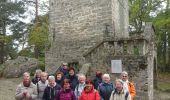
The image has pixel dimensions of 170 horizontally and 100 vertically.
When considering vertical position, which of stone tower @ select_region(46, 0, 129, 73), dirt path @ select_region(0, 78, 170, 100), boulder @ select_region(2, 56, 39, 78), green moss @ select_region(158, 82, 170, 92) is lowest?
green moss @ select_region(158, 82, 170, 92)

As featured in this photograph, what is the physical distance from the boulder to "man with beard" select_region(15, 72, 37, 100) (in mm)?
13384

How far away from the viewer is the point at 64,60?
56.1 feet

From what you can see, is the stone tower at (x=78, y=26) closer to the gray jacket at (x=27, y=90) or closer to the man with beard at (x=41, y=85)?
the man with beard at (x=41, y=85)

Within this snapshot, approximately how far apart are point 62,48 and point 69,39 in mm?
599

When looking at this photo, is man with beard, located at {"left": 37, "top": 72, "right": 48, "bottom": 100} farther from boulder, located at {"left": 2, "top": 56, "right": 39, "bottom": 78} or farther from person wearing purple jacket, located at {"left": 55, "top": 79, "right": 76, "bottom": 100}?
boulder, located at {"left": 2, "top": 56, "right": 39, "bottom": 78}

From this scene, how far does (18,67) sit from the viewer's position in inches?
813

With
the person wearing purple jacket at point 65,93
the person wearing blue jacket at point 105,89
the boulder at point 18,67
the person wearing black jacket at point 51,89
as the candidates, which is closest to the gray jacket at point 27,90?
the person wearing black jacket at point 51,89

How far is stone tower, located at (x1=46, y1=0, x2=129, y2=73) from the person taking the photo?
52.4ft

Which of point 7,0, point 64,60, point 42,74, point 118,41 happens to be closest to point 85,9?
point 64,60

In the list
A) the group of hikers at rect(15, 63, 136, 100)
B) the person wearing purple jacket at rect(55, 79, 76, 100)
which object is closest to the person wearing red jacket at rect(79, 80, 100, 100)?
the group of hikers at rect(15, 63, 136, 100)

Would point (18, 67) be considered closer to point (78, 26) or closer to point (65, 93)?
point (78, 26)

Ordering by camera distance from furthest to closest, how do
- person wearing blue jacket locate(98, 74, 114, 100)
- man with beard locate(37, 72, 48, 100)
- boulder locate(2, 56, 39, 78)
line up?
1. boulder locate(2, 56, 39, 78)
2. person wearing blue jacket locate(98, 74, 114, 100)
3. man with beard locate(37, 72, 48, 100)

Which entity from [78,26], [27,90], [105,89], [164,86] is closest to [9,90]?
[78,26]

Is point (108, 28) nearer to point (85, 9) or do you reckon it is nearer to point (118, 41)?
point (85, 9)
